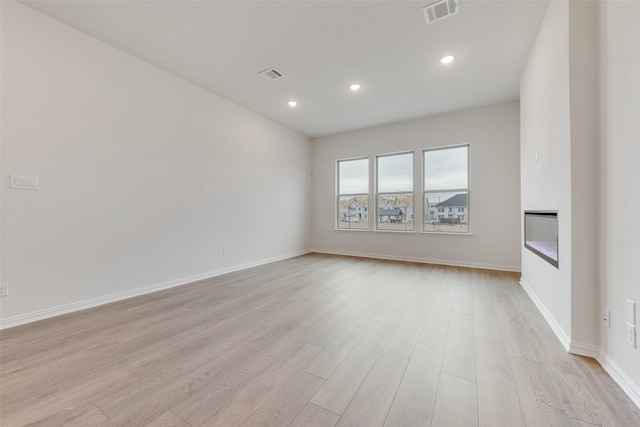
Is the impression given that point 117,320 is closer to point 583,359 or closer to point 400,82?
point 583,359

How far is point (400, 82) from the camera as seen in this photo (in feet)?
11.7

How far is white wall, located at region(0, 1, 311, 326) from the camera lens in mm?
2225

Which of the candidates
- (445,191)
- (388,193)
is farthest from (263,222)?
(445,191)

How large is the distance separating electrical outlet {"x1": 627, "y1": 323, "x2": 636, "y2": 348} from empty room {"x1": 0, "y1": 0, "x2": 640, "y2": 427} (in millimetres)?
18

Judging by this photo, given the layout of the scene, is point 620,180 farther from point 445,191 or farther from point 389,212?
point 389,212

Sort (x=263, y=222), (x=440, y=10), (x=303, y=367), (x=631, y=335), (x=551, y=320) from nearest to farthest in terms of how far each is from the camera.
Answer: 1. (x=631, y=335)
2. (x=303, y=367)
3. (x=551, y=320)
4. (x=440, y=10)
5. (x=263, y=222)

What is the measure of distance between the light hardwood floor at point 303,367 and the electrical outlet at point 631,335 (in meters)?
0.29

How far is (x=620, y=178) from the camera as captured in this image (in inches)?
56.5

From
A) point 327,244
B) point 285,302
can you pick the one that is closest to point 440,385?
point 285,302

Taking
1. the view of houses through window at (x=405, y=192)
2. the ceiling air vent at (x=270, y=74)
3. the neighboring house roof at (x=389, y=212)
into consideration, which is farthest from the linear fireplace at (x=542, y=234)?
the ceiling air vent at (x=270, y=74)

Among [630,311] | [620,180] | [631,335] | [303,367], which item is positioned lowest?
[303,367]

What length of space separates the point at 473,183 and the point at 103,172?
5643 millimetres

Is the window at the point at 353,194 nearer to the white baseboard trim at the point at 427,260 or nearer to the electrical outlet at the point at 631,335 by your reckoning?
the white baseboard trim at the point at 427,260

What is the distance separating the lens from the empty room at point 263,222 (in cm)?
136
